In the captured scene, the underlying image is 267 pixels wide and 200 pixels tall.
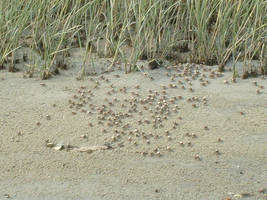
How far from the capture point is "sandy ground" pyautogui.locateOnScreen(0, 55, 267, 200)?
262cm

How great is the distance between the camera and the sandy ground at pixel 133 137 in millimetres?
2623

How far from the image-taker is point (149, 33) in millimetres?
4160

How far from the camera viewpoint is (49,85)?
379 cm

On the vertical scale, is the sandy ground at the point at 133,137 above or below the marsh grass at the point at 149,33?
below

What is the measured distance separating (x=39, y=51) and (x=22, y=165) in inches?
66.4

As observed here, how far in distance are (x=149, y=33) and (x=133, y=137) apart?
1.30 m

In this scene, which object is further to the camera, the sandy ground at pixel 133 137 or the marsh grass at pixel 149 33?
the marsh grass at pixel 149 33

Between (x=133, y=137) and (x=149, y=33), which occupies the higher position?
(x=149, y=33)

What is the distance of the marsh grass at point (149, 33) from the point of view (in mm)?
4035

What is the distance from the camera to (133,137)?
3.08m

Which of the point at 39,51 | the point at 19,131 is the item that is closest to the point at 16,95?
the point at 19,131

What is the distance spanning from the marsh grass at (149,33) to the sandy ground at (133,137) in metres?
0.22

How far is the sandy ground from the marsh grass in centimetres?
22

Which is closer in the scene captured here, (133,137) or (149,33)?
(133,137)
